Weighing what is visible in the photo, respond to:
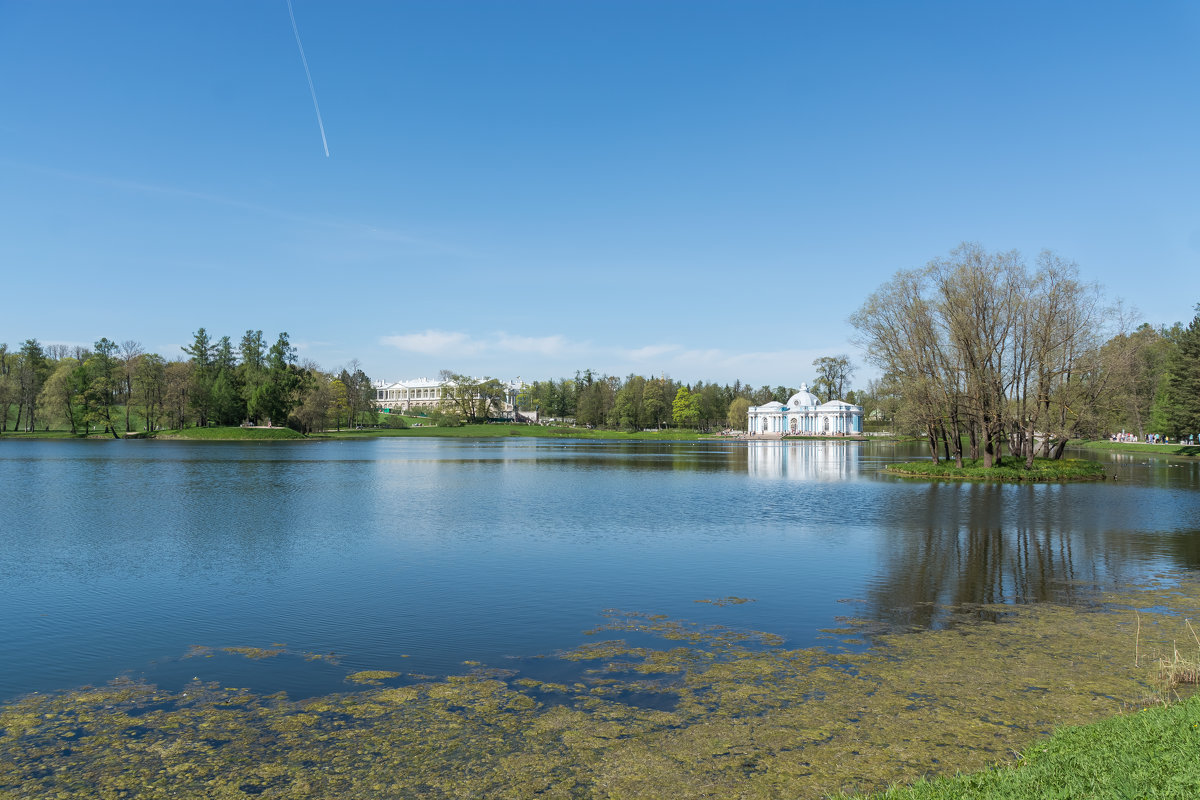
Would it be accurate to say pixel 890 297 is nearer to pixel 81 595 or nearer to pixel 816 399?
pixel 81 595

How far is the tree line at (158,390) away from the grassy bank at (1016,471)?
94089 millimetres

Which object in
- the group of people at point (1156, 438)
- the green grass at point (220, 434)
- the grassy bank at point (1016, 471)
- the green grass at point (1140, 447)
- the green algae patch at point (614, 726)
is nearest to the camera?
the green algae patch at point (614, 726)

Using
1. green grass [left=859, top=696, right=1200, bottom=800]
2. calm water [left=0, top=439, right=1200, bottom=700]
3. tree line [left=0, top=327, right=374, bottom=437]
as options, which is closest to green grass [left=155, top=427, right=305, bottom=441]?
tree line [left=0, top=327, right=374, bottom=437]

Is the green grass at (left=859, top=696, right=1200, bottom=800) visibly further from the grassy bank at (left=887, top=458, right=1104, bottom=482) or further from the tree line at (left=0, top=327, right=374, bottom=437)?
the tree line at (left=0, top=327, right=374, bottom=437)

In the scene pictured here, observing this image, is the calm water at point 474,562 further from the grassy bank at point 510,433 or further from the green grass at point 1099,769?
the grassy bank at point 510,433

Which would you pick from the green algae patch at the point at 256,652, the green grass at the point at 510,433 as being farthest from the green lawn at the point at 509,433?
the green algae patch at the point at 256,652

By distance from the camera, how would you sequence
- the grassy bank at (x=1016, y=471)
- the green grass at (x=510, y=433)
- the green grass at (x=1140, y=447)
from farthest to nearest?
1. the green grass at (x=510, y=433)
2. the green grass at (x=1140, y=447)
3. the grassy bank at (x=1016, y=471)

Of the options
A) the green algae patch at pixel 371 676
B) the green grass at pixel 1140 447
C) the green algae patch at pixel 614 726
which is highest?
the green grass at pixel 1140 447

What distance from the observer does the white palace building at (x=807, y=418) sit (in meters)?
162

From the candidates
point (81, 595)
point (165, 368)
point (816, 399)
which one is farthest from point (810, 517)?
point (816, 399)

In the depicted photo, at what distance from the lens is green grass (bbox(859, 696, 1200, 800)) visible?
6.61 meters

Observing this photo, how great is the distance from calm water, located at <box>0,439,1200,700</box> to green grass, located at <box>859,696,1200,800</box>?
5616mm

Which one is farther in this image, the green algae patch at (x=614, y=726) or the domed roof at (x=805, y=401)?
the domed roof at (x=805, y=401)

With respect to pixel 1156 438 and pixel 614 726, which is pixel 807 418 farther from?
pixel 614 726
